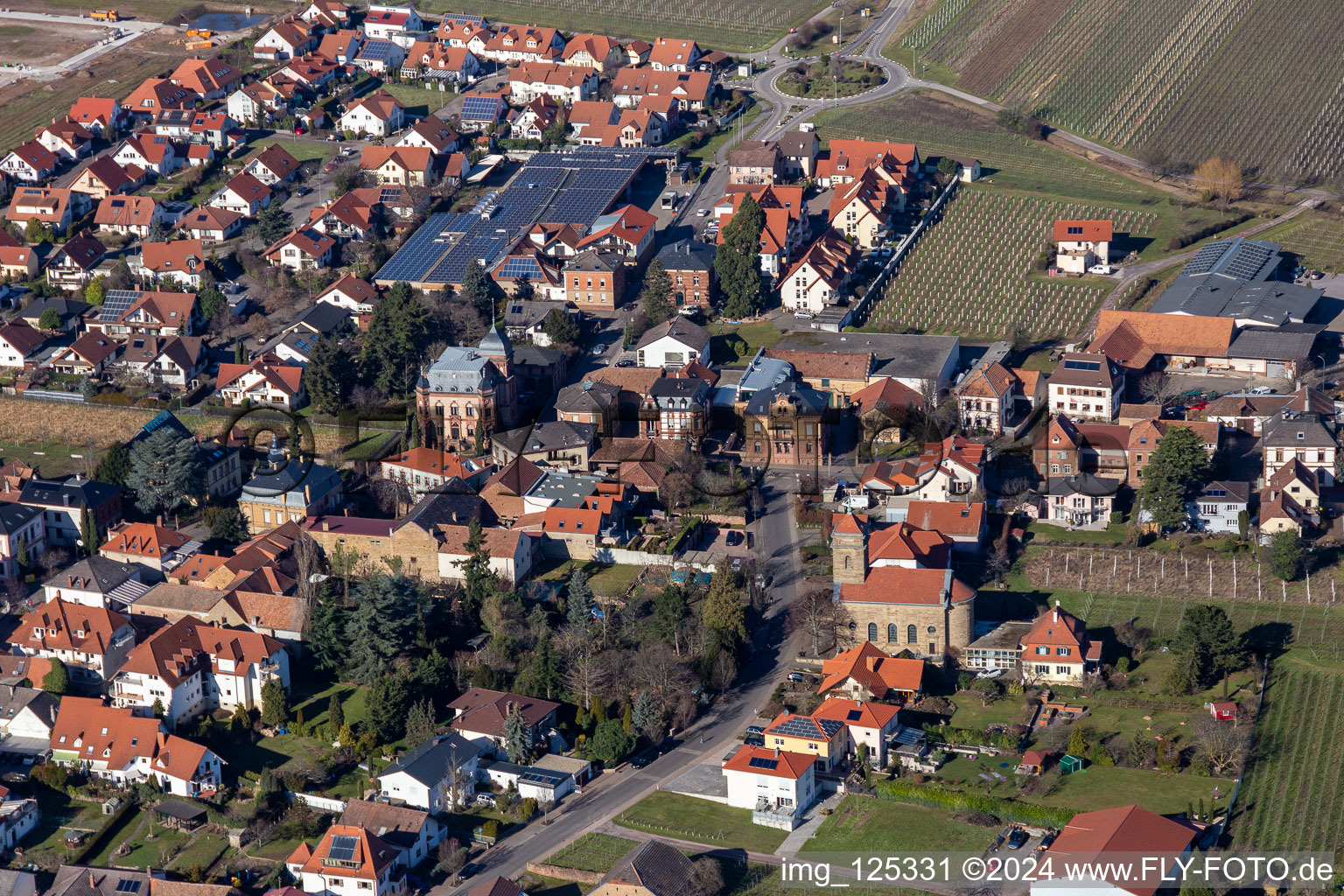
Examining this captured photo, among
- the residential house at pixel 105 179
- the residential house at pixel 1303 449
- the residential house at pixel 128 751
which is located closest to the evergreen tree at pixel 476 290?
the residential house at pixel 105 179

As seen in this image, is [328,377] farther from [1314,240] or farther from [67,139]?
[1314,240]

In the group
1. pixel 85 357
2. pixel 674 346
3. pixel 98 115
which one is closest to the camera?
pixel 674 346

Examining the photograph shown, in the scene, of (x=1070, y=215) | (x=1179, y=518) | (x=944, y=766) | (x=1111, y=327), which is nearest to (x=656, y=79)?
(x=1070, y=215)

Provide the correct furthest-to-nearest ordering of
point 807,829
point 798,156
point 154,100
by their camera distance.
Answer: point 154,100, point 798,156, point 807,829

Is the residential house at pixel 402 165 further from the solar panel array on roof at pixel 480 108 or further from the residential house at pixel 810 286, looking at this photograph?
the residential house at pixel 810 286

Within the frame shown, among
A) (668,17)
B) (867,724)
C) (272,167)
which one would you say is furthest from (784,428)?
(668,17)
